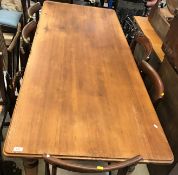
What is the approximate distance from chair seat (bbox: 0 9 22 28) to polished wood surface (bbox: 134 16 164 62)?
1.45 metres

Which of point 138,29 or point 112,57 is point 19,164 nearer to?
point 112,57

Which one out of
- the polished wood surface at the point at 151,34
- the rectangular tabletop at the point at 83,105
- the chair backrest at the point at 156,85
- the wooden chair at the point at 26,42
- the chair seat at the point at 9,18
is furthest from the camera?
the chair seat at the point at 9,18

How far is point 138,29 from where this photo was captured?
2.53 meters

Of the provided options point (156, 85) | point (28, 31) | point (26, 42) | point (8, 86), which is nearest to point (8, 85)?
point (8, 86)

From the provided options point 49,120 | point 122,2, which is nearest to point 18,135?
point 49,120

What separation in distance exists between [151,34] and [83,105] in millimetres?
1478

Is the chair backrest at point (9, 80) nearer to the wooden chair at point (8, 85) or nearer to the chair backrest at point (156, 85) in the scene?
the wooden chair at point (8, 85)

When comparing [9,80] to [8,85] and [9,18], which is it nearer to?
[8,85]

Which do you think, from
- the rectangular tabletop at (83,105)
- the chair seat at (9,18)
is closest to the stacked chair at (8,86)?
the rectangular tabletop at (83,105)

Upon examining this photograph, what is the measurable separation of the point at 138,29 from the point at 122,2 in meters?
1.18

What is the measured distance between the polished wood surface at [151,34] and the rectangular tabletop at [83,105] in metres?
0.38

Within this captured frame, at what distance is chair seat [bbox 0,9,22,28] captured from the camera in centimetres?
264

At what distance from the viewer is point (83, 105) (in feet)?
3.99

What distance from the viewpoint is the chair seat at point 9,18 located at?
8.66 feet
